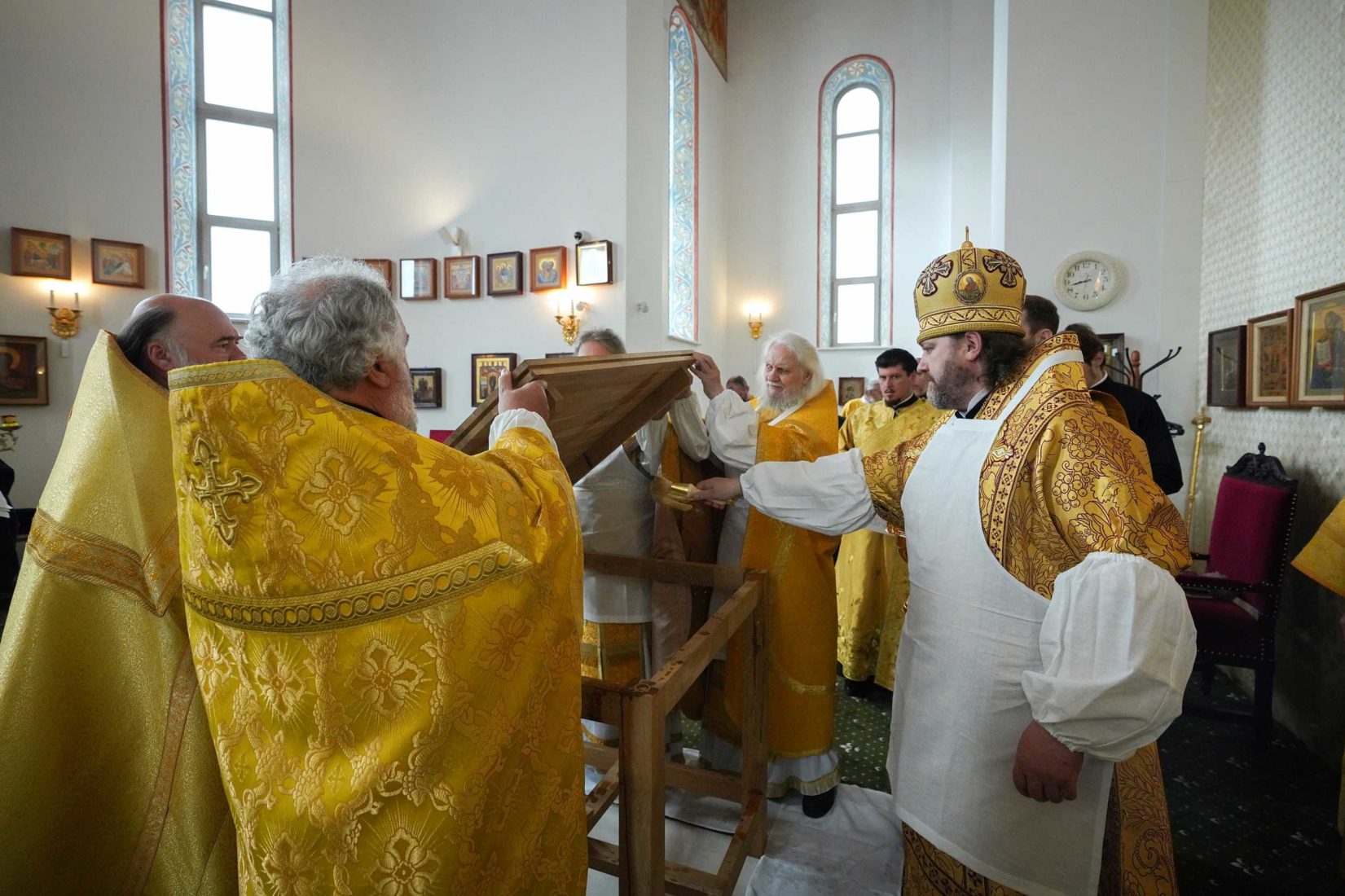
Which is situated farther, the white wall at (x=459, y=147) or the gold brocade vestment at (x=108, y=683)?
the white wall at (x=459, y=147)

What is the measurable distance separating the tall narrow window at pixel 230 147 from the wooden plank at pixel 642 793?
8.77 m

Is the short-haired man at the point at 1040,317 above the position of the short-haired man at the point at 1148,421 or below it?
above

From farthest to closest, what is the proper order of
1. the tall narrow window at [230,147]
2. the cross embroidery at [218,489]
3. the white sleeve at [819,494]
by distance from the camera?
the tall narrow window at [230,147]
the white sleeve at [819,494]
the cross embroidery at [218,489]

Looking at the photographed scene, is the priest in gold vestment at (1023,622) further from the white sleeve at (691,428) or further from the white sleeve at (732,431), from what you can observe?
the white sleeve at (691,428)

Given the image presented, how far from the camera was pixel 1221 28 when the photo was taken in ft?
14.5

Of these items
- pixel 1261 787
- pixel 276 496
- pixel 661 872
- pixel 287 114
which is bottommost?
pixel 1261 787

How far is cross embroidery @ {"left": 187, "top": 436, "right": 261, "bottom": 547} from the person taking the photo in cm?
97

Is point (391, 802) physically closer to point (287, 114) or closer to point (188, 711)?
point (188, 711)

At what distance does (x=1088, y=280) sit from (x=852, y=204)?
6361mm

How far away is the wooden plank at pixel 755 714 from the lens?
2217 mm

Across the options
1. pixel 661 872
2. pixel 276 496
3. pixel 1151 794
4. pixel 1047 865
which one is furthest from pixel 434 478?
pixel 1151 794

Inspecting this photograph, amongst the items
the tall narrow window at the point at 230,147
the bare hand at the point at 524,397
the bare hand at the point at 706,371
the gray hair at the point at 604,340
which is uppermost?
the tall narrow window at the point at 230,147

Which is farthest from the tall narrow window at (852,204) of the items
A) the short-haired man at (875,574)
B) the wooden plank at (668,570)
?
the wooden plank at (668,570)

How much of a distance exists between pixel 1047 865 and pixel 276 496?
1581 millimetres
